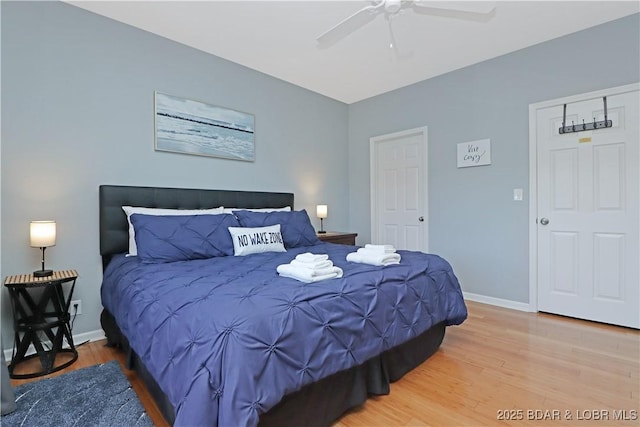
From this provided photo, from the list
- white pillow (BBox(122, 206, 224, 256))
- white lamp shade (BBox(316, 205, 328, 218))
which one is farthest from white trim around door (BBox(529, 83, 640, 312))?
white pillow (BBox(122, 206, 224, 256))

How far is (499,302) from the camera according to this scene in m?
3.44

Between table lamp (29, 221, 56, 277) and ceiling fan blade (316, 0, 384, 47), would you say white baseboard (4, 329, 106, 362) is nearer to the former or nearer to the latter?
table lamp (29, 221, 56, 277)

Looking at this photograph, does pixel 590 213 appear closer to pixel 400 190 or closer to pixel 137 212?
pixel 400 190

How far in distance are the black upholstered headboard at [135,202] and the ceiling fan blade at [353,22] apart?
177cm

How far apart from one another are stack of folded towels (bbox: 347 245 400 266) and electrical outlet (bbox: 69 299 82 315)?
2142 mm

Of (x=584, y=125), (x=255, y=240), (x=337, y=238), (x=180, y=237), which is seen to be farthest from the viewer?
(x=337, y=238)

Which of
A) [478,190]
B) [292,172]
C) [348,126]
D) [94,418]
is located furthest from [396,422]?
[348,126]

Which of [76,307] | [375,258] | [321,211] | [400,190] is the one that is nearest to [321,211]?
[321,211]

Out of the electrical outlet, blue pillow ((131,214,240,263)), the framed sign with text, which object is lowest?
the electrical outlet

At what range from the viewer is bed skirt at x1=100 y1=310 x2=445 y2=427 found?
1.37 m

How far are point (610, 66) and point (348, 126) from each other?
2949mm

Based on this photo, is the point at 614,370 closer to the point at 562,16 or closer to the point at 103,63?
the point at 562,16

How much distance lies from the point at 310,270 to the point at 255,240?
3.78 ft

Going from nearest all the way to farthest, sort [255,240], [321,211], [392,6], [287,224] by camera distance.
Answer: [392,6]
[255,240]
[287,224]
[321,211]
